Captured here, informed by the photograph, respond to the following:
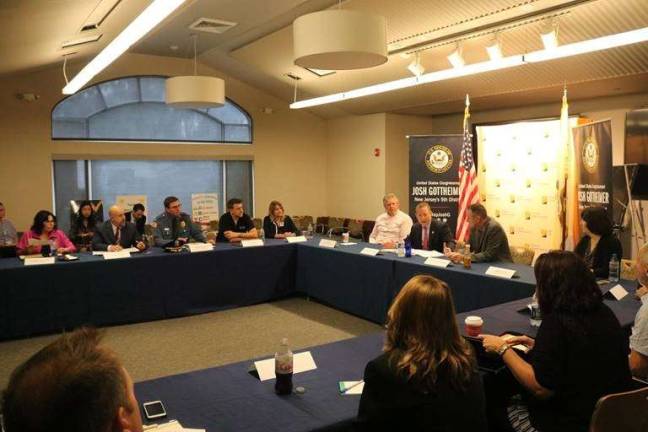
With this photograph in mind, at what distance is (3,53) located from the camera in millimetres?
5699

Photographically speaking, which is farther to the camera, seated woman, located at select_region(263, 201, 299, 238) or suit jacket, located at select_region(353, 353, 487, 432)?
seated woman, located at select_region(263, 201, 299, 238)

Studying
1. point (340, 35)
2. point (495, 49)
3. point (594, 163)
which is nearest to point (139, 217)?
point (495, 49)

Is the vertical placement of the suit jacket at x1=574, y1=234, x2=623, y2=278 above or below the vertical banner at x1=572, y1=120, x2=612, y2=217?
below

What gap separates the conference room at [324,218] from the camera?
187cm

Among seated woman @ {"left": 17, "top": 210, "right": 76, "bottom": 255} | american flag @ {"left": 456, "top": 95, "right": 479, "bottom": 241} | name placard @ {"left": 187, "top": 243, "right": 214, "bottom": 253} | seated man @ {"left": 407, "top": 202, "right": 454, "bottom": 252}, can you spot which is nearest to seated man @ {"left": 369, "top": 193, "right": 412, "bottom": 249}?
seated man @ {"left": 407, "top": 202, "right": 454, "bottom": 252}

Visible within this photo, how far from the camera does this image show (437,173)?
7.74 meters

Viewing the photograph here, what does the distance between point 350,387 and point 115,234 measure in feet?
14.4

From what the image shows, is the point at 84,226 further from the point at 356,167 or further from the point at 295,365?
the point at 356,167

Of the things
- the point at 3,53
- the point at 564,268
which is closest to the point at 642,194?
the point at 564,268

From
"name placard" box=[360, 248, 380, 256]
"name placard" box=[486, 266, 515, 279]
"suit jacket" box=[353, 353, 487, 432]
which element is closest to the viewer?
"suit jacket" box=[353, 353, 487, 432]

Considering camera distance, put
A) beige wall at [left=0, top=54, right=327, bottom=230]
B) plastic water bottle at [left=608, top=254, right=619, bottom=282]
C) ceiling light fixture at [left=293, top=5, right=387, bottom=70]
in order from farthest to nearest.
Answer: beige wall at [left=0, top=54, right=327, bottom=230]
plastic water bottle at [left=608, top=254, right=619, bottom=282]
ceiling light fixture at [left=293, top=5, right=387, bottom=70]

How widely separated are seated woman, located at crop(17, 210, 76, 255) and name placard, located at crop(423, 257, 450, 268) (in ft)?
11.7

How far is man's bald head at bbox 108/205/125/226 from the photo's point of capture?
5.70 meters

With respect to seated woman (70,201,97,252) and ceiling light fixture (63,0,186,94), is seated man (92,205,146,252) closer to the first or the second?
seated woman (70,201,97,252)
